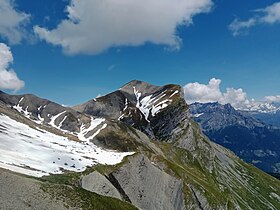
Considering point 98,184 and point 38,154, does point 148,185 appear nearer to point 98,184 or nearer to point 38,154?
point 98,184

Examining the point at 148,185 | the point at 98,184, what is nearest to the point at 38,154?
the point at 98,184

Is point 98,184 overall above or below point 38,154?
below

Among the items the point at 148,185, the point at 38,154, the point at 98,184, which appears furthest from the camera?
the point at 148,185

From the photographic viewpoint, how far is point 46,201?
5638 centimetres

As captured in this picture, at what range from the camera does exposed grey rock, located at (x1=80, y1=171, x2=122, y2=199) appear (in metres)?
85.9

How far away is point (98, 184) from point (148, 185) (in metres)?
29.0

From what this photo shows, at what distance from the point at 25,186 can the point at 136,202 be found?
53.6 metres

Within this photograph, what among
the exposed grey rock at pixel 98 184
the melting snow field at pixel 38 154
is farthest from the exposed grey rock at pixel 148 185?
the exposed grey rock at pixel 98 184

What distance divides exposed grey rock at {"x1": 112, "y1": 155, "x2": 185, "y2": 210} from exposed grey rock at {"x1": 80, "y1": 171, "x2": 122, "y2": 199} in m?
10.7

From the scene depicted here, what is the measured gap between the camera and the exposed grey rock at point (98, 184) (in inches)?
3381

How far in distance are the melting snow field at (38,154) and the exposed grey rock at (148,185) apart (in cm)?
566

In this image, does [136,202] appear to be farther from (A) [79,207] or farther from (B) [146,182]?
(A) [79,207]

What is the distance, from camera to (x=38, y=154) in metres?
96.8

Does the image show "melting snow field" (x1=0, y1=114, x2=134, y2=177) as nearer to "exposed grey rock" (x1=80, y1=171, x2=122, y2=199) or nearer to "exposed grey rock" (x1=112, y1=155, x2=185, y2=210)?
"exposed grey rock" (x1=80, y1=171, x2=122, y2=199)
